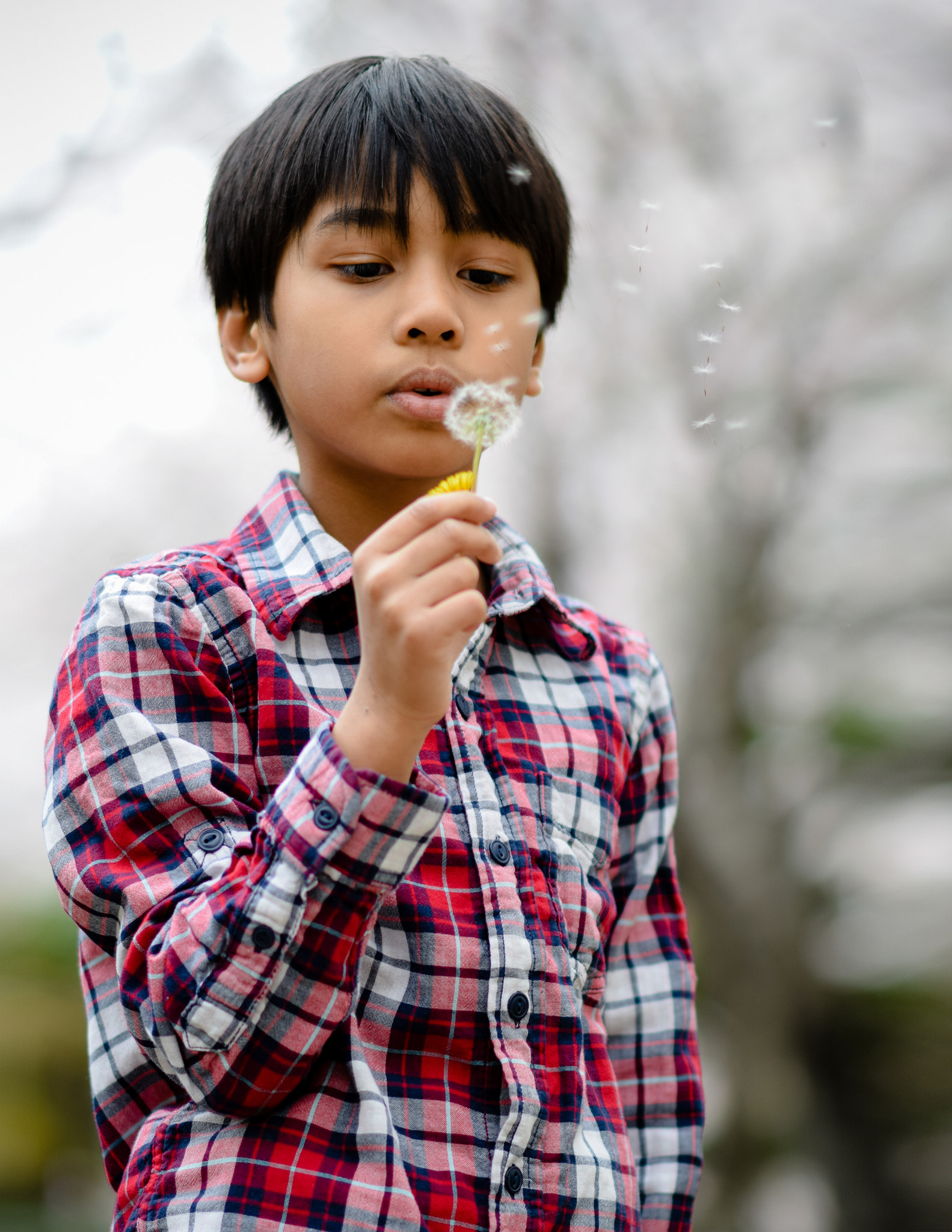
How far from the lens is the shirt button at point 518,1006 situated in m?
0.67

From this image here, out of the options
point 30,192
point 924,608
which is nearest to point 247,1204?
point 30,192

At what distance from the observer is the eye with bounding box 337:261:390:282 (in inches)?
28.6

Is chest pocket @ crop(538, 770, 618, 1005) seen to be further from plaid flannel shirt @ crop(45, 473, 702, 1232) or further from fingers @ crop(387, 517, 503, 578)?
fingers @ crop(387, 517, 503, 578)

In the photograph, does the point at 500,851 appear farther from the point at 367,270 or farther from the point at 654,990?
the point at 367,270

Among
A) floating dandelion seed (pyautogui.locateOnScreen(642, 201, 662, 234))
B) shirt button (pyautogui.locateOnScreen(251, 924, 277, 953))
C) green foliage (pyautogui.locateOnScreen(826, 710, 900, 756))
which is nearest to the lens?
shirt button (pyautogui.locateOnScreen(251, 924, 277, 953))

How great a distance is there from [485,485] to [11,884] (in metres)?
0.92

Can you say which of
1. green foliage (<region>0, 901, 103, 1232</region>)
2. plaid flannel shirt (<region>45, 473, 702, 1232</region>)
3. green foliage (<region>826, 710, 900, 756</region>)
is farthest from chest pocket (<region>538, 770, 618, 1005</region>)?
green foliage (<region>826, 710, 900, 756</region>)

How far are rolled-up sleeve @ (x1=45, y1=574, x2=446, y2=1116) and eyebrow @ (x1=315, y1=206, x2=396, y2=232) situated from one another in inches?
11.5

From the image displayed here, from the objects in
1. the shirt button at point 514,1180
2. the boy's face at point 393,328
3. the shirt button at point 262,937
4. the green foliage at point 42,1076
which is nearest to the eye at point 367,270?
the boy's face at point 393,328

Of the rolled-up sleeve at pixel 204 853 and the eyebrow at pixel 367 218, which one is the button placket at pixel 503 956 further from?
the eyebrow at pixel 367 218

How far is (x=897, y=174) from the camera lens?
1.72 m

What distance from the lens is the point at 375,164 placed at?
2.41 ft

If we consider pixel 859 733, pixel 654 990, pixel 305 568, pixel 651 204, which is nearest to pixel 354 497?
pixel 305 568

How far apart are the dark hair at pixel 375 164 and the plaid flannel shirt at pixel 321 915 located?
0.20m
